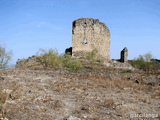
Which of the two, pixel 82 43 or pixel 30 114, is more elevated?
pixel 82 43

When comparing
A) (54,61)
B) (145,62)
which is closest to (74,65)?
(54,61)

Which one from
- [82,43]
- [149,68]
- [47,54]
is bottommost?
[149,68]

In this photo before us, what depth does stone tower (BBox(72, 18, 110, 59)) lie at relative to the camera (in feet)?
79.0

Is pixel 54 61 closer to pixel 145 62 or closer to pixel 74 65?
pixel 74 65

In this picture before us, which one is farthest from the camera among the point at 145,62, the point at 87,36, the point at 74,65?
the point at 87,36

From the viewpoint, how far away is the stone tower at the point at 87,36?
948 inches

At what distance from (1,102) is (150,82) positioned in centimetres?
932

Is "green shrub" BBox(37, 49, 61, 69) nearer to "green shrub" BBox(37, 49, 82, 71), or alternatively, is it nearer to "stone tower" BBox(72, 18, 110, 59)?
"green shrub" BBox(37, 49, 82, 71)

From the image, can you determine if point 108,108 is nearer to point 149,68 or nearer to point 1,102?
point 1,102

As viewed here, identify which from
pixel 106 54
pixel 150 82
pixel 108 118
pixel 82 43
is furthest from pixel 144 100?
pixel 106 54

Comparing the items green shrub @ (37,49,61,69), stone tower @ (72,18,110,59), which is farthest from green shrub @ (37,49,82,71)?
stone tower @ (72,18,110,59)

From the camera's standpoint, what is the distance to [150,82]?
10305 mm

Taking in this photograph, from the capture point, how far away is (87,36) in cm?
2450

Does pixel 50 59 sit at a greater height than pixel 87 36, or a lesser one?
lesser
